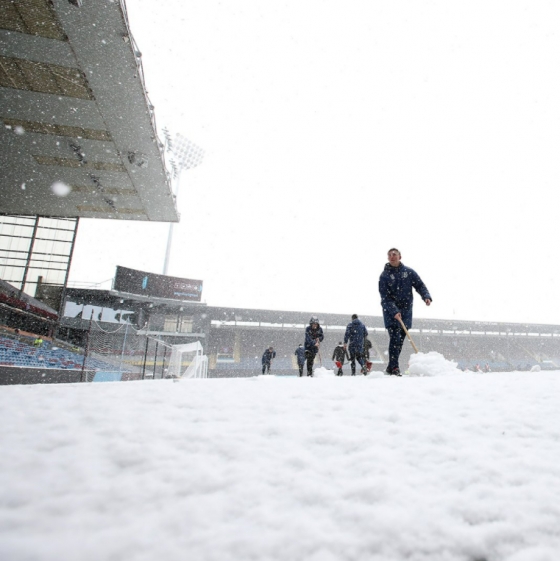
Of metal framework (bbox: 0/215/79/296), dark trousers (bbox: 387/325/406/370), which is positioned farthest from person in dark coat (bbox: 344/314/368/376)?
metal framework (bbox: 0/215/79/296)

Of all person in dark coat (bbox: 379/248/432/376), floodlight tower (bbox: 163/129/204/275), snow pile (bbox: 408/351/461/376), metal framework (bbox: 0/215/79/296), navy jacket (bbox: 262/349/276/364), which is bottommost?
navy jacket (bbox: 262/349/276/364)

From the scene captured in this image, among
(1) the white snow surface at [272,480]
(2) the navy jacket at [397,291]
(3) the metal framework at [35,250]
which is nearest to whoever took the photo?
(1) the white snow surface at [272,480]

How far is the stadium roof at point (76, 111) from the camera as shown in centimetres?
670

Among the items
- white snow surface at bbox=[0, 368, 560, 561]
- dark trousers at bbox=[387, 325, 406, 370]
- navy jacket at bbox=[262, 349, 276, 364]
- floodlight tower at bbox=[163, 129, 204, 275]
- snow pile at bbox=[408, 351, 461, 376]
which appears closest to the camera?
white snow surface at bbox=[0, 368, 560, 561]

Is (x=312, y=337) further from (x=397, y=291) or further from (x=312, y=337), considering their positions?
(x=397, y=291)

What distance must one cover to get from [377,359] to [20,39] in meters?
35.2

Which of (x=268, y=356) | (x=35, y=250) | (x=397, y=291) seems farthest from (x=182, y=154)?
(x=397, y=291)

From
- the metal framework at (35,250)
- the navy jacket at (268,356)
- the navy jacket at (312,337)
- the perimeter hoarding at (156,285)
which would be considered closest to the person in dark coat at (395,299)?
the navy jacket at (312,337)

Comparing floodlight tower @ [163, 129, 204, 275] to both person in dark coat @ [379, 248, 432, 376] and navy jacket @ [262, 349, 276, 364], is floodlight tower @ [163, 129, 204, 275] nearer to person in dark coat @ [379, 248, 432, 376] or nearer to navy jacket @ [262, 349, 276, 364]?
navy jacket @ [262, 349, 276, 364]

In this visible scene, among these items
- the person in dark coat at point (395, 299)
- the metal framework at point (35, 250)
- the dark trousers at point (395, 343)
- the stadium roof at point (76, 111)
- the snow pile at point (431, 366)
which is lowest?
the snow pile at point (431, 366)

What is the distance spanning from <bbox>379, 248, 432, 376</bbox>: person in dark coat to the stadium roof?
6.83m

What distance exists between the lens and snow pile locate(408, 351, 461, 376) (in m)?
5.25

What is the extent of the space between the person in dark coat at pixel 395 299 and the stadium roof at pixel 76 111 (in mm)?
6834

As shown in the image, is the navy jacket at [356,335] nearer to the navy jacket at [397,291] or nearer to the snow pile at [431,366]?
the snow pile at [431,366]
